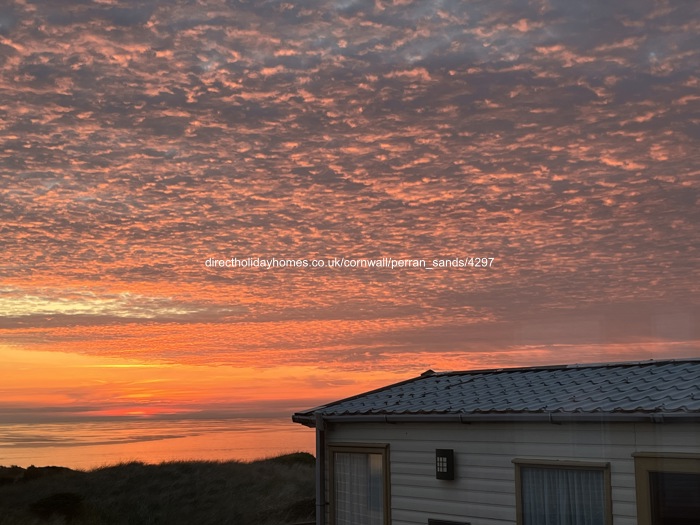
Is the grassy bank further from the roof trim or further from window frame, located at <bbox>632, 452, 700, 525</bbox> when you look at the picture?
window frame, located at <bbox>632, 452, 700, 525</bbox>

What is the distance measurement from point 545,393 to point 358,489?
11.3ft

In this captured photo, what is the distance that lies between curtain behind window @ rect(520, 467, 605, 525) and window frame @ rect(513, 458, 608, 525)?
0.04 m

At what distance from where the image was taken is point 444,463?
11.2 m

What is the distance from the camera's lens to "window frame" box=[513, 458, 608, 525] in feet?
31.3

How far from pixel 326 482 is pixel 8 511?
699 inches

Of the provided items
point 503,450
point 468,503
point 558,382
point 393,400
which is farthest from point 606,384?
point 393,400

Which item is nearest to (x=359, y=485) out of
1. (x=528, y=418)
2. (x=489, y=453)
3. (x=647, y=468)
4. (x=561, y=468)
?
(x=489, y=453)

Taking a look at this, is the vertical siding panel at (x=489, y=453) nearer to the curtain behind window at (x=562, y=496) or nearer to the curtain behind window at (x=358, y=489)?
the curtain behind window at (x=562, y=496)

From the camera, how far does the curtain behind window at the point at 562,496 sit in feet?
31.9

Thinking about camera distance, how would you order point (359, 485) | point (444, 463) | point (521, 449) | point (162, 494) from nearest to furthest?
point (521, 449)
point (444, 463)
point (359, 485)
point (162, 494)

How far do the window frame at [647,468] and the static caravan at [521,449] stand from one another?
0.01 meters

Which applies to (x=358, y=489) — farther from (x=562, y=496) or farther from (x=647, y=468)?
(x=647, y=468)

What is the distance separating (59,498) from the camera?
27094 millimetres

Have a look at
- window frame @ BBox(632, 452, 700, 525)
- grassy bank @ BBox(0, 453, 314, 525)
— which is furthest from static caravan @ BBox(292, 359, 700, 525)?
grassy bank @ BBox(0, 453, 314, 525)
